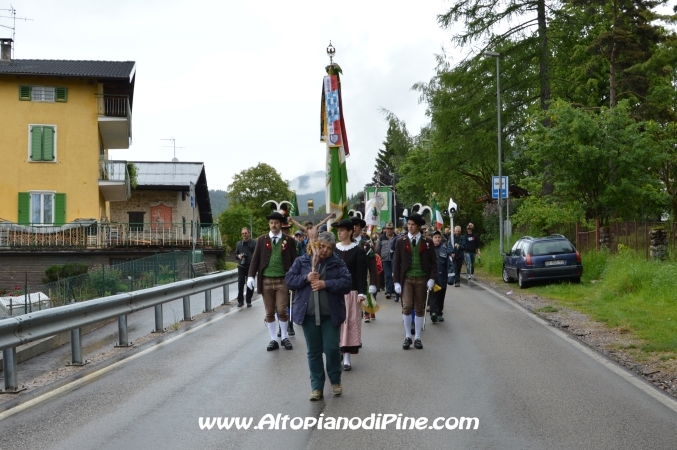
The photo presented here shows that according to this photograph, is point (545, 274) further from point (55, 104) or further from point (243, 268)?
point (55, 104)

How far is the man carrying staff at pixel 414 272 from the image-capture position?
1179 centimetres

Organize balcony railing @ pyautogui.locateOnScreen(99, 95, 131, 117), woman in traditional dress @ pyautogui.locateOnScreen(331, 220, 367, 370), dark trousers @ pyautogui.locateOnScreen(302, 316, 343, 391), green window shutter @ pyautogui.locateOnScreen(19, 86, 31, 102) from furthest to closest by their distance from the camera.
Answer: balcony railing @ pyautogui.locateOnScreen(99, 95, 131, 117) < green window shutter @ pyautogui.locateOnScreen(19, 86, 31, 102) < woman in traditional dress @ pyautogui.locateOnScreen(331, 220, 367, 370) < dark trousers @ pyautogui.locateOnScreen(302, 316, 343, 391)

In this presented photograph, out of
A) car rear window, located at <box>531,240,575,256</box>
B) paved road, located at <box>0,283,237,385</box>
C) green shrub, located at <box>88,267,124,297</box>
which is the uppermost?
car rear window, located at <box>531,240,575,256</box>

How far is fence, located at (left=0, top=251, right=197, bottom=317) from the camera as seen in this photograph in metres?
13.5

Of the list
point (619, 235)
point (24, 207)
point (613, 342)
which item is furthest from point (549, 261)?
point (24, 207)

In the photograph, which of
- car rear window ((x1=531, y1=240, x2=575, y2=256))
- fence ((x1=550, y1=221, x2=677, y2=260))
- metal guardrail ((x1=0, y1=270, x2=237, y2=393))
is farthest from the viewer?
fence ((x1=550, y1=221, x2=677, y2=260))

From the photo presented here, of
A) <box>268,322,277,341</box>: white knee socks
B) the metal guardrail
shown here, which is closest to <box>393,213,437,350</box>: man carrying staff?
<box>268,322,277,341</box>: white knee socks

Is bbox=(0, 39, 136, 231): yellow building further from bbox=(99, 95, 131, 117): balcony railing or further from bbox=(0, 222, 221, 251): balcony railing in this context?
bbox=(0, 222, 221, 251): balcony railing

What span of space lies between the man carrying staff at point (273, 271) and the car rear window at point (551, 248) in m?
12.5

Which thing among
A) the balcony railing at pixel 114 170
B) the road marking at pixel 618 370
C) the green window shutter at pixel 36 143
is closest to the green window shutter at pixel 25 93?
the green window shutter at pixel 36 143

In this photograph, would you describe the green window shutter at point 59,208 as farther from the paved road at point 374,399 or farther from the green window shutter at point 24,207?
the paved road at point 374,399

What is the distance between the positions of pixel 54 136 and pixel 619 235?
77.6ft

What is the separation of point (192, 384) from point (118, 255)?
26605 mm

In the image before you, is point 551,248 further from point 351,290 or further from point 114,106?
point 114,106
